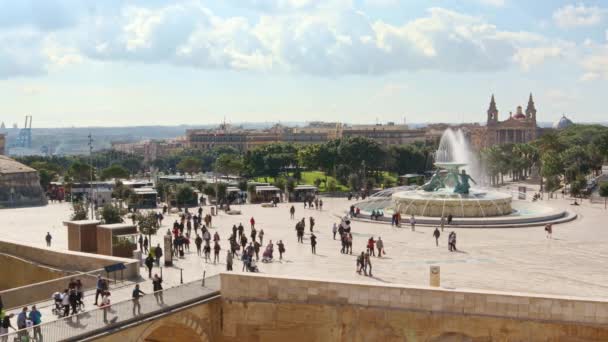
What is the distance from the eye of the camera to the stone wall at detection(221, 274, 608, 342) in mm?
14070

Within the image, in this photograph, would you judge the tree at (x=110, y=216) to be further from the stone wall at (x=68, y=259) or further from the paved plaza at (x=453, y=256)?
the stone wall at (x=68, y=259)

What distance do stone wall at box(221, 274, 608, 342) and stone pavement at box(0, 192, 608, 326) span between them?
2.96 meters

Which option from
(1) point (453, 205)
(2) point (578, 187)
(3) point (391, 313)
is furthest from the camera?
(2) point (578, 187)

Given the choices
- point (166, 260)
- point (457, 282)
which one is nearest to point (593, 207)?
point (457, 282)

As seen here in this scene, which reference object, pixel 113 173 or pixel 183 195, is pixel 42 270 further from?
pixel 113 173

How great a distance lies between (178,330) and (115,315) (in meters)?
3.08

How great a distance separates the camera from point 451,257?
79.1ft

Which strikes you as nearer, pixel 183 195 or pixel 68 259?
pixel 68 259

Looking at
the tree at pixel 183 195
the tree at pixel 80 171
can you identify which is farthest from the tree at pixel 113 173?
the tree at pixel 183 195

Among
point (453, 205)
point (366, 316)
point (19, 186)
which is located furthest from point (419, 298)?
point (19, 186)

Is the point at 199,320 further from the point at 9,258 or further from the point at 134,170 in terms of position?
the point at 134,170

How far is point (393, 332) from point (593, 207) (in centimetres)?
3139

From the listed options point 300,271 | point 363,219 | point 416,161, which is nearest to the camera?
point 300,271

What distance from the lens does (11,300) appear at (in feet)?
53.1
